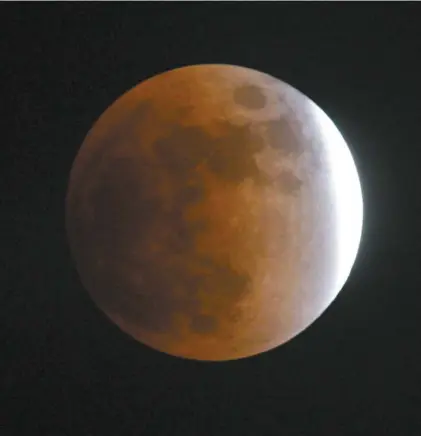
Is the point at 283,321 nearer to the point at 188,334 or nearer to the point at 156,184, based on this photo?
the point at 188,334

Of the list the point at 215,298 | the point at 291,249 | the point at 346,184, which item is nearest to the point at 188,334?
the point at 215,298

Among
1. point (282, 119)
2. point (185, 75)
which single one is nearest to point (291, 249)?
point (282, 119)

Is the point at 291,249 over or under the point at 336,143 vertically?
under

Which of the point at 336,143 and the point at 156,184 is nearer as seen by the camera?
the point at 156,184

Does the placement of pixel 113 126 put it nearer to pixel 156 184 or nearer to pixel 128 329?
pixel 156 184

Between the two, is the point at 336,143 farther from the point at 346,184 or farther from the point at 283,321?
the point at 283,321

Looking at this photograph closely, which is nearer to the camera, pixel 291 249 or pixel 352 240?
pixel 291 249

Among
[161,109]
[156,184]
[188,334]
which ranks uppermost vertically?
[161,109]

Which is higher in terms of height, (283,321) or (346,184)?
(346,184)
